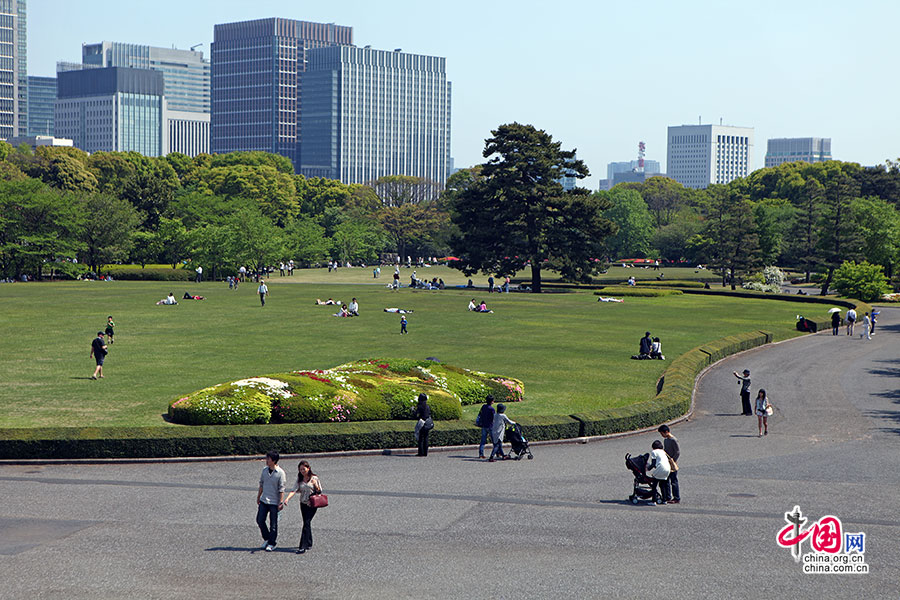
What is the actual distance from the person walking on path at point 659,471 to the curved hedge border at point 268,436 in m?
7.77

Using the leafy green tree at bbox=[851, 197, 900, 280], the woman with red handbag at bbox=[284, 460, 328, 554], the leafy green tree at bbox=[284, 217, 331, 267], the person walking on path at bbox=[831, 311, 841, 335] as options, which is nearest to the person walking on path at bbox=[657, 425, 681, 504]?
the woman with red handbag at bbox=[284, 460, 328, 554]

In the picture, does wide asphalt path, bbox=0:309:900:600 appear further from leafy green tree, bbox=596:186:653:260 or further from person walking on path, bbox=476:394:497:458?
leafy green tree, bbox=596:186:653:260

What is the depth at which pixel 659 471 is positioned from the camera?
2058 centimetres

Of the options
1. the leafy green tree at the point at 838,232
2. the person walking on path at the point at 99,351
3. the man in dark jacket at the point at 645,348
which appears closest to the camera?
the person walking on path at the point at 99,351

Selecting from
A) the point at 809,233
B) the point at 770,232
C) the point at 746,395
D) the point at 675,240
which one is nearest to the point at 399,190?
the point at 675,240

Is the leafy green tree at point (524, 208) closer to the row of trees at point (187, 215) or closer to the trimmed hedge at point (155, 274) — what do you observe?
the row of trees at point (187, 215)

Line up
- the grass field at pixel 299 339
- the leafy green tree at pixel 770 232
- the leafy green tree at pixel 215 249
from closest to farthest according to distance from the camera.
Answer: the grass field at pixel 299 339, the leafy green tree at pixel 215 249, the leafy green tree at pixel 770 232

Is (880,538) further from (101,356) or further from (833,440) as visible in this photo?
(101,356)

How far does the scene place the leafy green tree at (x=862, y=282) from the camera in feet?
303

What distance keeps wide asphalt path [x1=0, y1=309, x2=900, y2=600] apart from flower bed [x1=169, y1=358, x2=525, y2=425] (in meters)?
2.75

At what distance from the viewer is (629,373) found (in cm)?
4125

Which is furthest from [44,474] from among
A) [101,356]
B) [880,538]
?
[880,538]
